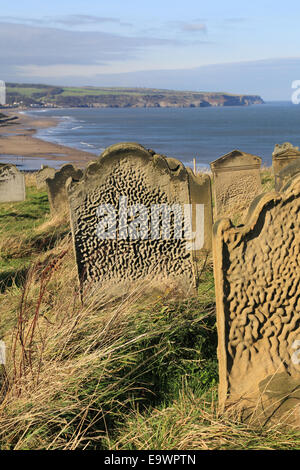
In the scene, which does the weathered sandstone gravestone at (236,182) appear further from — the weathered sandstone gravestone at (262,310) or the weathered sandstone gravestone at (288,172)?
the weathered sandstone gravestone at (262,310)

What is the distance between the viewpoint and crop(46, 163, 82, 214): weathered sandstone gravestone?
450 inches

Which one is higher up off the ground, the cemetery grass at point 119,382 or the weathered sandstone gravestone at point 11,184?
the weathered sandstone gravestone at point 11,184

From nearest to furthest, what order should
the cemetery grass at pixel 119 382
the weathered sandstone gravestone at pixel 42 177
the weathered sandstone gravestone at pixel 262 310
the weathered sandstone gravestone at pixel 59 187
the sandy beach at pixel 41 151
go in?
the cemetery grass at pixel 119 382 < the weathered sandstone gravestone at pixel 262 310 < the weathered sandstone gravestone at pixel 59 187 < the weathered sandstone gravestone at pixel 42 177 < the sandy beach at pixel 41 151

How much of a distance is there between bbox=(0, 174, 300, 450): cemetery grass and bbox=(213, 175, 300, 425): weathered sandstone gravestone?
0.75 ft

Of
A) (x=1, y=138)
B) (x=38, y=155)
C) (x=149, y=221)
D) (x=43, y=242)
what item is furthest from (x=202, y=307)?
(x=1, y=138)

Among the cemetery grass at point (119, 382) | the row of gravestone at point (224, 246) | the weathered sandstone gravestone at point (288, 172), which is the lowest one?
the cemetery grass at point (119, 382)

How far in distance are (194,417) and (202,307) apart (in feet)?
5.37

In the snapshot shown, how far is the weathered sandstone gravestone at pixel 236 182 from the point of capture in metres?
10.7

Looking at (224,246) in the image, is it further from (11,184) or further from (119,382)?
(11,184)

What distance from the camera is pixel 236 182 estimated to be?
10.9 meters

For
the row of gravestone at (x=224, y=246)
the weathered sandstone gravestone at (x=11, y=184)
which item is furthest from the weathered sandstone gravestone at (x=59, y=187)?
the row of gravestone at (x=224, y=246)

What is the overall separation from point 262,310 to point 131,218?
96.3 inches

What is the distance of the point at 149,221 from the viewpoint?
5910mm

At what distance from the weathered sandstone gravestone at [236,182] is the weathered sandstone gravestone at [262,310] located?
272 inches
